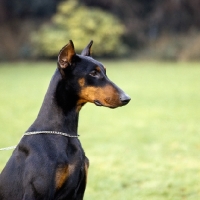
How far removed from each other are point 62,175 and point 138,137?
5.34m

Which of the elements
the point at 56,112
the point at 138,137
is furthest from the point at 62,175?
the point at 138,137

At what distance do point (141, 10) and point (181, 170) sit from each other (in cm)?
2675

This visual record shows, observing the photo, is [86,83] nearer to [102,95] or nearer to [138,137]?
[102,95]

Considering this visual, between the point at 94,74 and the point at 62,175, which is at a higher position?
the point at 94,74

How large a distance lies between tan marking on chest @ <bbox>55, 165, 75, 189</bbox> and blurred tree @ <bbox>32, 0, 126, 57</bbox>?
2408cm

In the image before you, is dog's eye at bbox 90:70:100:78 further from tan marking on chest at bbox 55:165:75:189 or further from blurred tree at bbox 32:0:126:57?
blurred tree at bbox 32:0:126:57

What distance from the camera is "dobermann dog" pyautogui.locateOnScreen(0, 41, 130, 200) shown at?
2.91 meters

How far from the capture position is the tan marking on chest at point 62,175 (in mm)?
2908

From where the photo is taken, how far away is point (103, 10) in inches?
1211

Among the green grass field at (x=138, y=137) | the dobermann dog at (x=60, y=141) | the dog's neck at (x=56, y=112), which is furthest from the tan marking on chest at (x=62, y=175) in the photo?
the green grass field at (x=138, y=137)

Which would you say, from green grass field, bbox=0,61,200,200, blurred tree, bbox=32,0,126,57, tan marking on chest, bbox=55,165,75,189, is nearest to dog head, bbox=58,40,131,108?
tan marking on chest, bbox=55,165,75,189

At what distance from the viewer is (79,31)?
2759 centimetres

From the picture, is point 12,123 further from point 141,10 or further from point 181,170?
point 141,10

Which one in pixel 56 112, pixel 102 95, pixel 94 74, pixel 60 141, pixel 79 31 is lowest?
pixel 60 141
